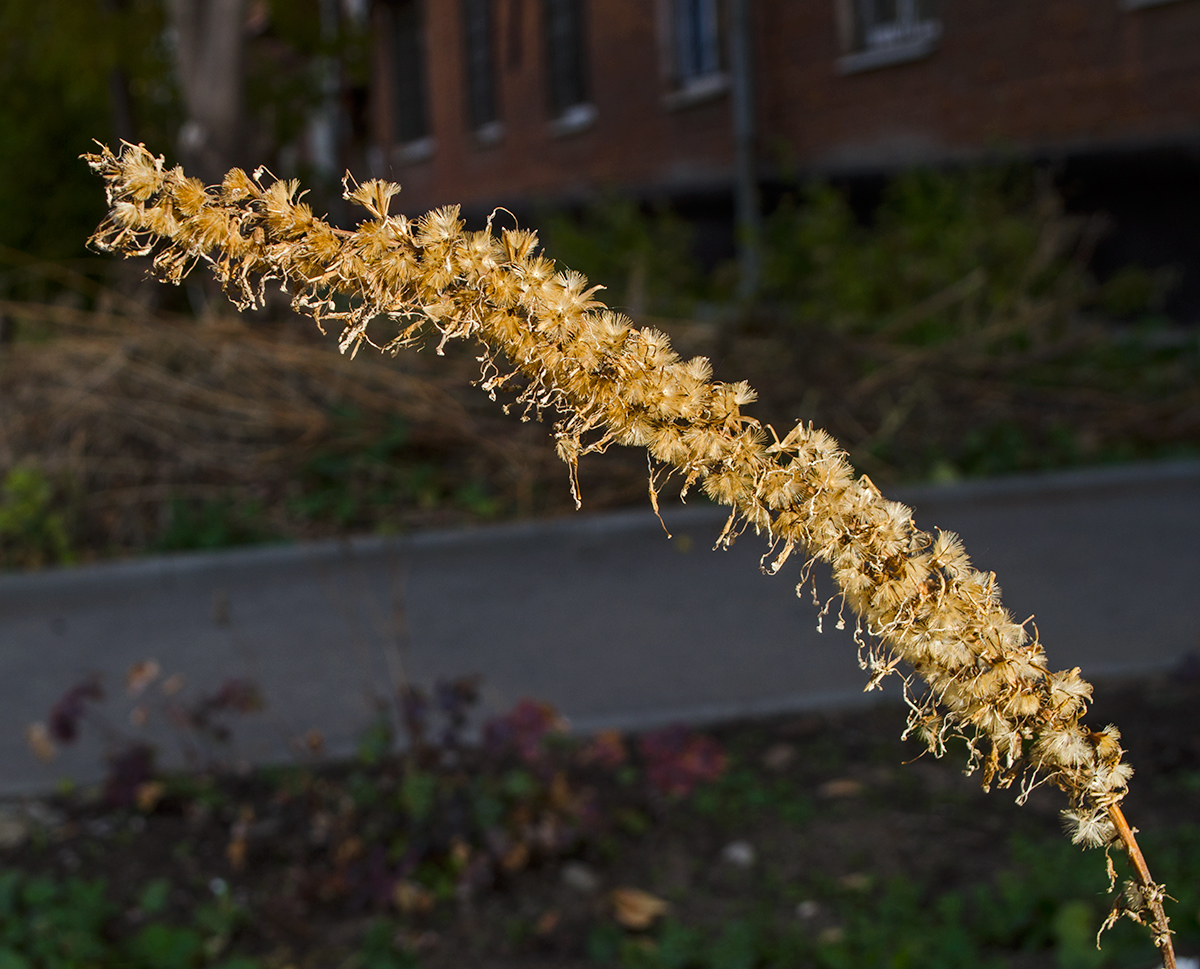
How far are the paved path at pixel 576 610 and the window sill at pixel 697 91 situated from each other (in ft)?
27.6

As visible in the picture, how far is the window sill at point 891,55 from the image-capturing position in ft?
35.8

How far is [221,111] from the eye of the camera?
8.05m

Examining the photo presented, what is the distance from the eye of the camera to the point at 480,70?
19.3 metres

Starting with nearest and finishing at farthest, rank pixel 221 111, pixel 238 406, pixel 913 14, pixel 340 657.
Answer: pixel 340 657 → pixel 238 406 → pixel 221 111 → pixel 913 14

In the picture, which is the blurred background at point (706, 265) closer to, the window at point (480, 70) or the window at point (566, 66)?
the window at point (566, 66)

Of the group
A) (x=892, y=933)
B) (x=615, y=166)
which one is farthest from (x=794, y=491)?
(x=615, y=166)

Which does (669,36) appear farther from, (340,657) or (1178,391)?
(340,657)

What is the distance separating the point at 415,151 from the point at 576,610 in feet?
57.1

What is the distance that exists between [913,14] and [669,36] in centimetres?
363

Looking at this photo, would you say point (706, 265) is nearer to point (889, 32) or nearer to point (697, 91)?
point (697, 91)

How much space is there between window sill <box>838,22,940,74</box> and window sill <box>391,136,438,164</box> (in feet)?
34.7

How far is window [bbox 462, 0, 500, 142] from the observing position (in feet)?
61.5

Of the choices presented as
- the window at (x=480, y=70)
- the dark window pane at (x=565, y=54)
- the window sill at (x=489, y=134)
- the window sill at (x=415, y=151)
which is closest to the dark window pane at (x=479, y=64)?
the window at (x=480, y=70)

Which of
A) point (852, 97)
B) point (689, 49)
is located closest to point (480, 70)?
point (689, 49)
